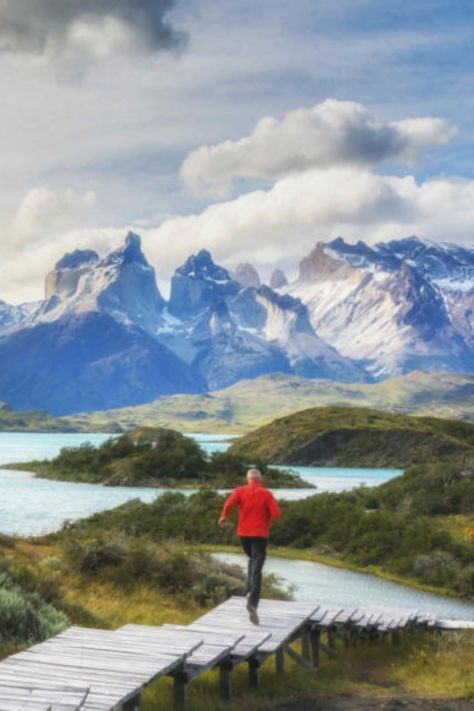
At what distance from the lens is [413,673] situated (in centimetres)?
2325

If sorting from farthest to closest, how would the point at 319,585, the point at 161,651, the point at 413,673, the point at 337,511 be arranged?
the point at 337,511 < the point at 319,585 < the point at 413,673 < the point at 161,651

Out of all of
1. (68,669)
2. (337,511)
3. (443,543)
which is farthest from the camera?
(337,511)

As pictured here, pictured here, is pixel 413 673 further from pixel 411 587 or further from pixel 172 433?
pixel 172 433

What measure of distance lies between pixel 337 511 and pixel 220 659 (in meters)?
62.3

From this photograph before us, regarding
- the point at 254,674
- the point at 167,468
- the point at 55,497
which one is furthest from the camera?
the point at 167,468

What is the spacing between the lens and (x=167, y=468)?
15350cm

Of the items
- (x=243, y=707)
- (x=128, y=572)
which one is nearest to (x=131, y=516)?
(x=128, y=572)

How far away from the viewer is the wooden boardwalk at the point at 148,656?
1341 cm

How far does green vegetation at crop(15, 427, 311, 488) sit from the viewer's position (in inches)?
5896

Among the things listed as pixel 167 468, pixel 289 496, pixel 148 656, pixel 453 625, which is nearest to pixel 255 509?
pixel 148 656

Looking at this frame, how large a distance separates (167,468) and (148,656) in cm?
13856

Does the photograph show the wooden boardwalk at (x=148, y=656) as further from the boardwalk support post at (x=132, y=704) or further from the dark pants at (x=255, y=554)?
the dark pants at (x=255, y=554)

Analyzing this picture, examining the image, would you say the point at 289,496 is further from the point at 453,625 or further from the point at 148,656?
the point at 148,656

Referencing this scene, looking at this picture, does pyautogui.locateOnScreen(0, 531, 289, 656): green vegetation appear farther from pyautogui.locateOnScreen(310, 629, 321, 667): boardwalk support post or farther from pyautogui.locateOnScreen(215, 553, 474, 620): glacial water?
pyautogui.locateOnScreen(215, 553, 474, 620): glacial water
